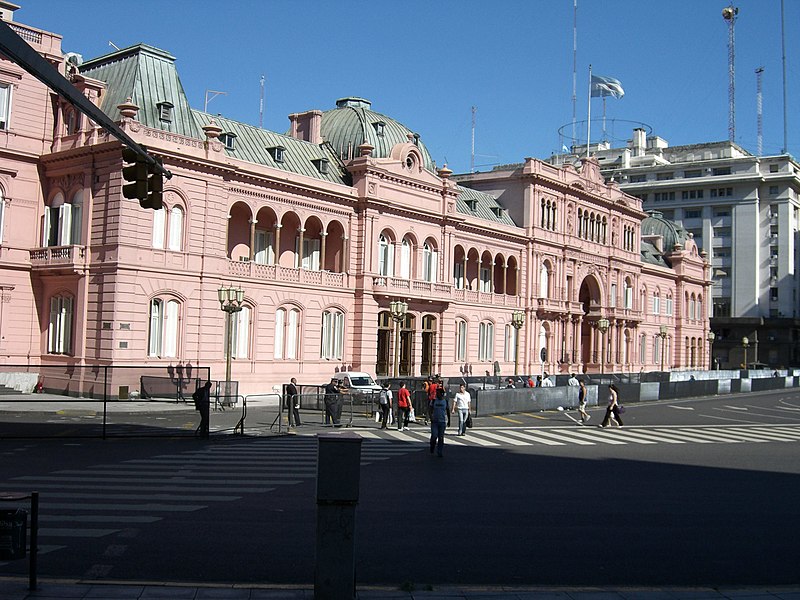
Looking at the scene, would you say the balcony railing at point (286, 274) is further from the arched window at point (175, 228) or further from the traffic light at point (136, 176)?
the traffic light at point (136, 176)

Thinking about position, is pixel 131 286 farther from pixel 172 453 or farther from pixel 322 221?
pixel 172 453

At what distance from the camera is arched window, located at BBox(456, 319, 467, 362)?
5794 centimetres

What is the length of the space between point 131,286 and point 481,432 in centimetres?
1730

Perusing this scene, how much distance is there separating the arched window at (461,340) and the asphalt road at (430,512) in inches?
1230

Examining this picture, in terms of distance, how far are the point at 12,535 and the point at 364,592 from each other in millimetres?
3836

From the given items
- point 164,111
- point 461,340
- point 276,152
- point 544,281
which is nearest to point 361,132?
point 276,152

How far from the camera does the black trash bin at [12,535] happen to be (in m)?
9.00

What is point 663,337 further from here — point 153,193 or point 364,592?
point 364,592

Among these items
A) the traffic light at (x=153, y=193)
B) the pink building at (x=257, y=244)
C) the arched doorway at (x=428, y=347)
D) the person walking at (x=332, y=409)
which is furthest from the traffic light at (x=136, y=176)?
the arched doorway at (x=428, y=347)

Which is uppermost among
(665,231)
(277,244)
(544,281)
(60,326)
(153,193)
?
(665,231)

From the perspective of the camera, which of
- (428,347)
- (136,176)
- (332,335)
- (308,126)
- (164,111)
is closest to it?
(136,176)

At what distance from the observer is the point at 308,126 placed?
176 ft

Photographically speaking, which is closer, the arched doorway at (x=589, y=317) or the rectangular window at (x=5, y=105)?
the rectangular window at (x=5, y=105)

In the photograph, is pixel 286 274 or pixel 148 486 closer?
pixel 148 486
